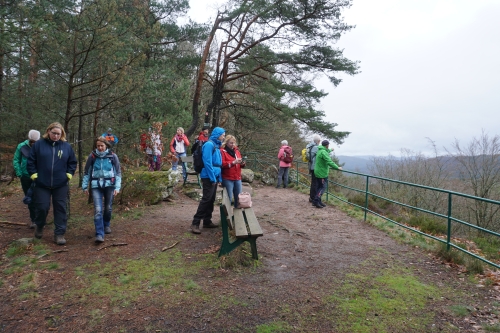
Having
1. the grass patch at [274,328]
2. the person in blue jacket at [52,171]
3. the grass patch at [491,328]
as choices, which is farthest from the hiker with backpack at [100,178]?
the grass patch at [491,328]

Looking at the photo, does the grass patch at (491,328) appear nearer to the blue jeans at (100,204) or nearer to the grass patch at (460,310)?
the grass patch at (460,310)

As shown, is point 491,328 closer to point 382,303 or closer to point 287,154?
point 382,303

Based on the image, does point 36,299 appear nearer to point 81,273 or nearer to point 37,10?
point 81,273

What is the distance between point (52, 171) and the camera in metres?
4.96

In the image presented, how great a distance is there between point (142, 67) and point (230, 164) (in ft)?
13.4

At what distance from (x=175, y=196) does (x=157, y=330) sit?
6397 mm

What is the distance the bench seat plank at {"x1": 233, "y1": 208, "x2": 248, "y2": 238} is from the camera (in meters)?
4.26

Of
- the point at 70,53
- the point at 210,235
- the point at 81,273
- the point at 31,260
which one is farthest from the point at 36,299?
the point at 70,53

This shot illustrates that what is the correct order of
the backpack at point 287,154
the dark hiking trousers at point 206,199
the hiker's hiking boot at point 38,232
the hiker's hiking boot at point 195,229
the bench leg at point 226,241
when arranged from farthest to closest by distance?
the backpack at point 287,154, the hiker's hiking boot at point 195,229, the dark hiking trousers at point 206,199, the hiker's hiking boot at point 38,232, the bench leg at point 226,241

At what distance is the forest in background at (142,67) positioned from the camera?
6.16m

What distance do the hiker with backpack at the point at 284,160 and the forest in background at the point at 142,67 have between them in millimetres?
2504

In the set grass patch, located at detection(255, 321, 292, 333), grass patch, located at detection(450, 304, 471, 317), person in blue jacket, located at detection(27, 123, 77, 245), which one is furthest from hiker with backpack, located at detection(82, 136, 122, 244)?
grass patch, located at detection(450, 304, 471, 317)

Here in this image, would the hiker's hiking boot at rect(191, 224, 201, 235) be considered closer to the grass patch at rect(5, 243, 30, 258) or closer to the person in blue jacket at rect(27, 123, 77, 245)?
the person in blue jacket at rect(27, 123, 77, 245)

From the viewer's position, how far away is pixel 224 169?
6004 mm
